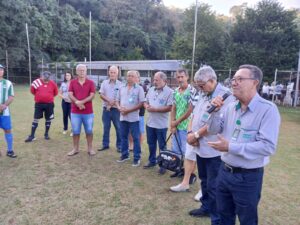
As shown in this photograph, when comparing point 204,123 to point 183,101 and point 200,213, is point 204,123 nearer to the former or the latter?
point 200,213

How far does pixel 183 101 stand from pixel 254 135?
87.2 inches

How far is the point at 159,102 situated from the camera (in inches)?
185

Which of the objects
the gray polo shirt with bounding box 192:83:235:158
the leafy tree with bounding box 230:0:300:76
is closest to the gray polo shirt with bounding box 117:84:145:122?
the gray polo shirt with bounding box 192:83:235:158

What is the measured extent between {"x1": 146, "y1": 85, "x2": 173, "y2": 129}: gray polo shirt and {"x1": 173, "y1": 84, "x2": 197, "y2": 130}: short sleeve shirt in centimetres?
20

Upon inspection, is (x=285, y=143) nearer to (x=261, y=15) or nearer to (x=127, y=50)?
(x=261, y=15)

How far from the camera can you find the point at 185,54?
2652 cm

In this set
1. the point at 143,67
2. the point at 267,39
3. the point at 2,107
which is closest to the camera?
the point at 2,107

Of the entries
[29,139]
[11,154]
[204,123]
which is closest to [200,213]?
[204,123]

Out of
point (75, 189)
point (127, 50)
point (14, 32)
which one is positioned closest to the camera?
point (75, 189)

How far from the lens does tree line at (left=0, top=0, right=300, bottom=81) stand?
21469mm

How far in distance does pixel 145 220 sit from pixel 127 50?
4763 centimetres

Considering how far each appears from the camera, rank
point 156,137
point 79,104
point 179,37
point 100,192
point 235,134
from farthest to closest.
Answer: point 179,37 → point 79,104 → point 156,137 → point 100,192 → point 235,134

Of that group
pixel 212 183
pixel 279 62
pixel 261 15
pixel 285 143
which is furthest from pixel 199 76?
pixel 261 15

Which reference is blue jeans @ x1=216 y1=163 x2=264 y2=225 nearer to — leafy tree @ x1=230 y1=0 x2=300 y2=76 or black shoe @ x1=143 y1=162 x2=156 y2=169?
black shoe @ x1=143 y1=162 x2=156 y2=169
